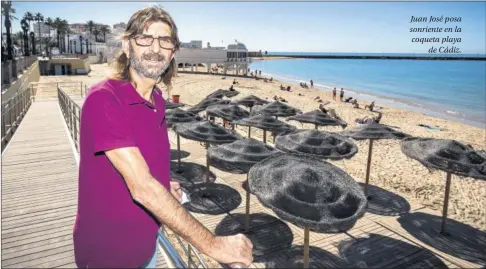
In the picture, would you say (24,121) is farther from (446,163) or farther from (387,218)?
(446,163)

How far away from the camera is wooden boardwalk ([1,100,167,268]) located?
438cm

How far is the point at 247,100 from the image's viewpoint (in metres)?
19.9

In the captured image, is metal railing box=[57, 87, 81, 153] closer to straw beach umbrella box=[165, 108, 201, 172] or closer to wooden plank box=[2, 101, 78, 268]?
wooden plank box=[2, 101, 78, 268]

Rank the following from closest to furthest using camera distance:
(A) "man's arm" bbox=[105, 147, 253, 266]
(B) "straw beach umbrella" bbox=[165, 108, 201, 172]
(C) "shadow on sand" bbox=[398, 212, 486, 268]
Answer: (A) "man's arm" bbox=[105, 147, 253, 266] < (C) "shadow on sand" bbox=[398, 212, 486, 268] < (B) "straw beach umbrella" bbox=[165, 108, 201, 172]

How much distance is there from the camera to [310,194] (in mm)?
4836

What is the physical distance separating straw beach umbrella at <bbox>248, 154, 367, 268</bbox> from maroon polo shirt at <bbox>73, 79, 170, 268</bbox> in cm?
305

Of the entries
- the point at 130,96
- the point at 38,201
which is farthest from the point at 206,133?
the point at 130,96

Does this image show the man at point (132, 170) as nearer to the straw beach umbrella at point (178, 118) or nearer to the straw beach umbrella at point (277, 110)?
the straw beach umbrella at point (178, 118)

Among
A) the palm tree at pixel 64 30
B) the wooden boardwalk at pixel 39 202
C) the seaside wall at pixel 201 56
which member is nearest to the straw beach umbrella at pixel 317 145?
the wooden boardwalk at pixel 39 202

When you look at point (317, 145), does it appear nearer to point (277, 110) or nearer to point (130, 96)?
point (277, 110)

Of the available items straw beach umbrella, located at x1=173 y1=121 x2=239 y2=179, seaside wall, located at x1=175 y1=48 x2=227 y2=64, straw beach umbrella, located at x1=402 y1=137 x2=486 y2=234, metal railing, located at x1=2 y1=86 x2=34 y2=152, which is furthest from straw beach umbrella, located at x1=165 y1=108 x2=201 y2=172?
seaside wall, located at x1=175 y1=48 x2=227 y2=64

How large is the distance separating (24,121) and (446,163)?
15836 millimetres

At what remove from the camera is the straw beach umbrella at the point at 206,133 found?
9195 millimetres

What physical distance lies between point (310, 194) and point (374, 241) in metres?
3.85
